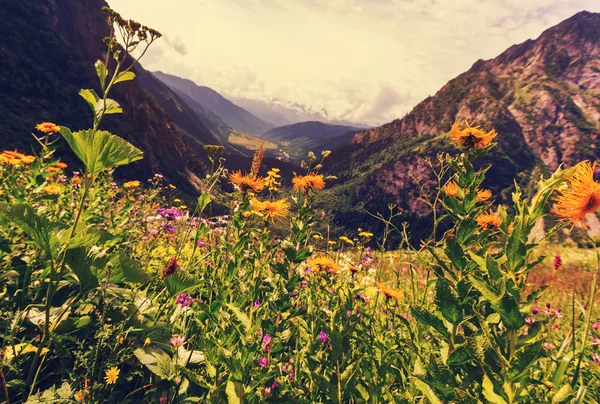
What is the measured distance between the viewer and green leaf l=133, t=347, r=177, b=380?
2.02m

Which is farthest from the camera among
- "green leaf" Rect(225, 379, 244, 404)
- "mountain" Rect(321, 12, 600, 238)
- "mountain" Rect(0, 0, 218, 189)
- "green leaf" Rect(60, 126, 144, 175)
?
"mountain" Rect(321, 12, 600, 238)

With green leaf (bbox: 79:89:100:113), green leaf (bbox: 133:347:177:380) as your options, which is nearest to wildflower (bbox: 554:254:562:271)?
green leaf (bbox: 133:347:177:380)

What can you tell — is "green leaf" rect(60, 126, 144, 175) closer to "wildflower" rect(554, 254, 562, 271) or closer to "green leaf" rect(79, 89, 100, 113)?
"green leaf" rect(79, 89, 100, 113)

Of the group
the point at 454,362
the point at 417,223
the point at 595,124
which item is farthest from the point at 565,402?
the point at 595,124

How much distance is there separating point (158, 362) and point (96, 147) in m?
1.48

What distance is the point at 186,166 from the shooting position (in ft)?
405

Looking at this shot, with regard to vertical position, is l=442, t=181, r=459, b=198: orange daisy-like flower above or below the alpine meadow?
above

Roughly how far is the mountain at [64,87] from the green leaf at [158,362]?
63.5m

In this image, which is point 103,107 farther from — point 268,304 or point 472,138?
point 472,138

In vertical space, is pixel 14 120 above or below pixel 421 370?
below

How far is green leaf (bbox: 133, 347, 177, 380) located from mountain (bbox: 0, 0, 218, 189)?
63455mm

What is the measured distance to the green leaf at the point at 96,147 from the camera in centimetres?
154

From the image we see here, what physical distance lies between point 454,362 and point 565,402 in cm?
44

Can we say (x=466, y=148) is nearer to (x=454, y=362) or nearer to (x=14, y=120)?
(x=454, y=362)
